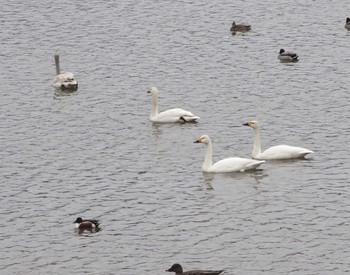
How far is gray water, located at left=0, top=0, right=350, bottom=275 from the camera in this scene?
32.2m

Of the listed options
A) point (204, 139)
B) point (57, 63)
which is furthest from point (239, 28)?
point (204, 139)

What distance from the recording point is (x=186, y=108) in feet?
158

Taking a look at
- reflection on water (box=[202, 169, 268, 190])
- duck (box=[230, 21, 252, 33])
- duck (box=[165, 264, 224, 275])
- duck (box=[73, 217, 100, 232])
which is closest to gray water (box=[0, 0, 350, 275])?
reflection on water (box=[202, 169, 268, 190])

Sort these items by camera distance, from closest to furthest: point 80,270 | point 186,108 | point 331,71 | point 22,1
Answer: point 80,270
point 186,108
point 331,71
point 22,1

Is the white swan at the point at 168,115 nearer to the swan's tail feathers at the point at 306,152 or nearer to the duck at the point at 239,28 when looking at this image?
the swan's tail feathers at the point at 306,152

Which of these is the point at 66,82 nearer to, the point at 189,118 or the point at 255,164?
the point at 189,118

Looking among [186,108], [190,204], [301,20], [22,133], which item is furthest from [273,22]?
[190,204]

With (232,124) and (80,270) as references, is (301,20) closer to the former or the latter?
(232,124)

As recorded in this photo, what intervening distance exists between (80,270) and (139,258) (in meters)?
1.69

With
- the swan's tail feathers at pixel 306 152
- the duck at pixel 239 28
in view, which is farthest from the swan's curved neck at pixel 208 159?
the duck at pixel 239 28

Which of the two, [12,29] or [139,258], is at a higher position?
[12,29]

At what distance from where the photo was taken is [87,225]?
33312 mm

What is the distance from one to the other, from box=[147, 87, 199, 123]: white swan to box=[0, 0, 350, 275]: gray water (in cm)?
36

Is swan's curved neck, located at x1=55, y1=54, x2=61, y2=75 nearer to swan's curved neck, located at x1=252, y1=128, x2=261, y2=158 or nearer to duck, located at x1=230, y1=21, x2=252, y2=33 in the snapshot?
duck, located at x1=230, y1=21, x2=252, y2=33
